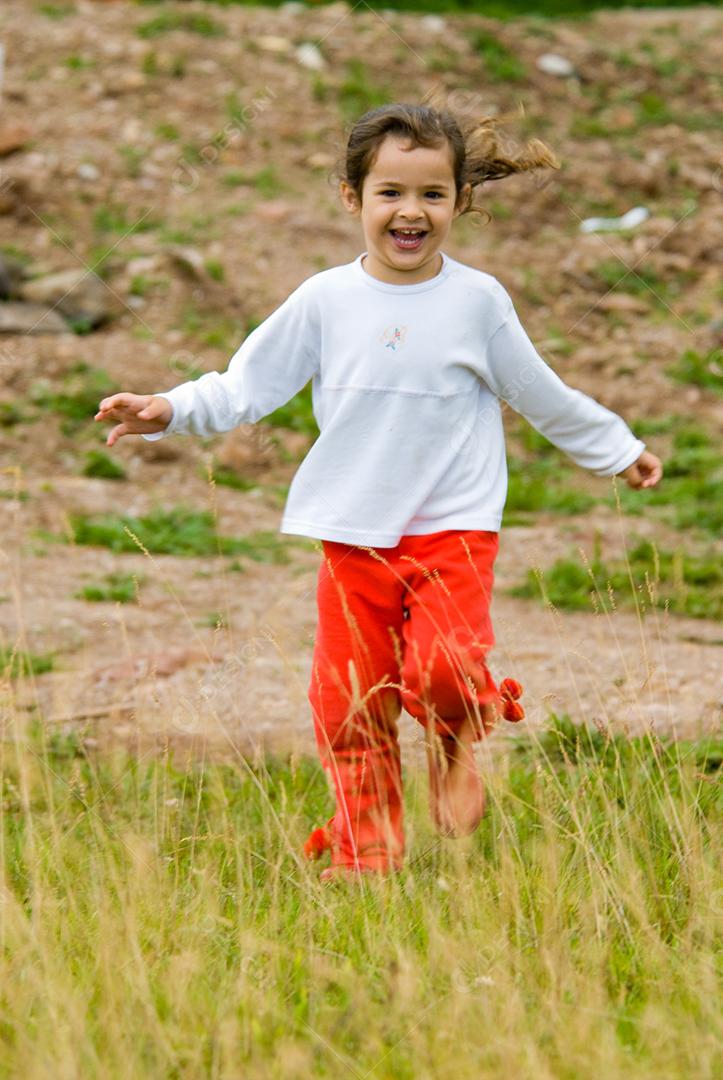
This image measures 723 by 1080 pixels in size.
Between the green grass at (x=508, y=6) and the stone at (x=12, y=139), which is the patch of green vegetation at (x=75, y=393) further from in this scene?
the green grass at (x=508, y=6)

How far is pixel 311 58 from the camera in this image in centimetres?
1171

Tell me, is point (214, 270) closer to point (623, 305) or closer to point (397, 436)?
point (623, 305)

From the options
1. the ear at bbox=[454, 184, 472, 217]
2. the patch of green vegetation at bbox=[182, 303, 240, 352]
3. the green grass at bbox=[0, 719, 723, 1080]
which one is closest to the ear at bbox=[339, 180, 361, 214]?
the ear at bbox=[454, 184, 472, 217]

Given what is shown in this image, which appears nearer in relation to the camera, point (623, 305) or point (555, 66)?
point (623, 305)

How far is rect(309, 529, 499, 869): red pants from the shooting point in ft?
10.3

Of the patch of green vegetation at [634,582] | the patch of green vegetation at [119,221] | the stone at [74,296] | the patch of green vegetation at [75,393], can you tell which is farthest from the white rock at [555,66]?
the patch of green vegetation at [634,582]

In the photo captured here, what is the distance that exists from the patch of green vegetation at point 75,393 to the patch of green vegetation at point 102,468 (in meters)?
0.38

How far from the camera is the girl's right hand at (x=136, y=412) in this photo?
3.06m

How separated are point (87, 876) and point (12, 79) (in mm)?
9325

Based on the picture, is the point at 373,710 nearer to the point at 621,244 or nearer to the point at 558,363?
the point at 558,363

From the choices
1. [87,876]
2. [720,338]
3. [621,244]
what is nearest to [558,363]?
[720,338]

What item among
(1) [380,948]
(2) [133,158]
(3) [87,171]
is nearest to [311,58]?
(2) [133,158]

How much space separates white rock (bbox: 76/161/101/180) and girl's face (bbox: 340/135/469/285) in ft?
24.5

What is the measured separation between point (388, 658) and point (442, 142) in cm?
114
